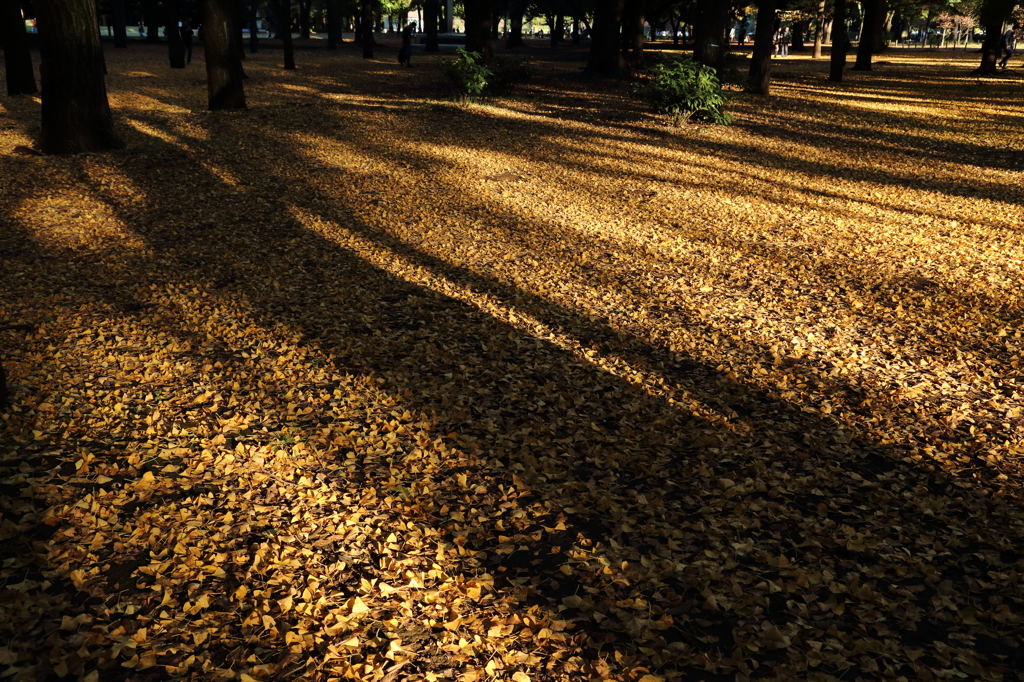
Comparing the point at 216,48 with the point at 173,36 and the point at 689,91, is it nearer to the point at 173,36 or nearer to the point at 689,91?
the point at 689,91

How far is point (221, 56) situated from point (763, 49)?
49.5 feet

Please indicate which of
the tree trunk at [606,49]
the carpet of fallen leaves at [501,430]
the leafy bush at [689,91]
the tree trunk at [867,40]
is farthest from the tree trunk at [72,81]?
the tree trunk at [867,40]

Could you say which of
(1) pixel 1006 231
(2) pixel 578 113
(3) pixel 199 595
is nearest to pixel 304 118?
(2) pixel 578 113

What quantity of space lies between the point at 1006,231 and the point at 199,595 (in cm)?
1116

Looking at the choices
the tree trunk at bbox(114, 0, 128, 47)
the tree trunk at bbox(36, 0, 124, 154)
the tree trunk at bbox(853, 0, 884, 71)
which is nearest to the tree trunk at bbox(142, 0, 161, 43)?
the tree trunk at bbox(114, 0, 128, 47)

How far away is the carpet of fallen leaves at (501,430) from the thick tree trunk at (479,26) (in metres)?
14.5

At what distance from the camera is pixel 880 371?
654 cm

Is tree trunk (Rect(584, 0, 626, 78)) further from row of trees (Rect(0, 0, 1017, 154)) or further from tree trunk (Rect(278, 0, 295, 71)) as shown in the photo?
tree trunk (Rect(278, 0, 295, 71))

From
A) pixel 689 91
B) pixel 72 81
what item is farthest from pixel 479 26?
pixel 72 81

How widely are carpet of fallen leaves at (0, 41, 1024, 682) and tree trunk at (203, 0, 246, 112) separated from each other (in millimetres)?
5353

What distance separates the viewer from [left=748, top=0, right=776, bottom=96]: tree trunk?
2116cm

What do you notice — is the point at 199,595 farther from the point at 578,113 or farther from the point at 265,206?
the point at 578,113

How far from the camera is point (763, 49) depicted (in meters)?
22.0

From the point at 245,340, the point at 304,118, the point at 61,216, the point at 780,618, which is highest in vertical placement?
the point at 304,118
